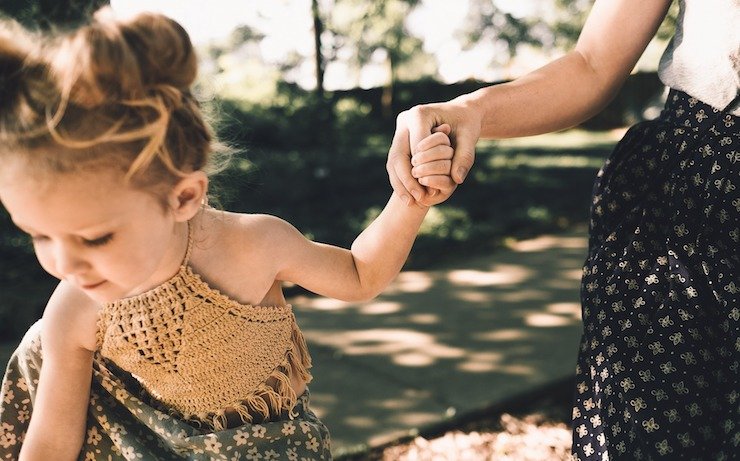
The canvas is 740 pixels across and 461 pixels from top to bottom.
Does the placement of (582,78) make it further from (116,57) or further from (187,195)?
(116,57)

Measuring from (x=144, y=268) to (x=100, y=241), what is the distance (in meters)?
0.10

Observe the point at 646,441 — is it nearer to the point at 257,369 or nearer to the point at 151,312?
the point at 257,369

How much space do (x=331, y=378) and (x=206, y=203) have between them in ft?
7.42

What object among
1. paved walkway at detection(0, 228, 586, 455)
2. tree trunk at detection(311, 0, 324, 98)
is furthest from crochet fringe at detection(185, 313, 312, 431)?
tree trunk at detection(311, 0, 324, 98)

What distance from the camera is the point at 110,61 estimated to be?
48.9 inches

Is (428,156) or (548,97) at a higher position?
(548,97)

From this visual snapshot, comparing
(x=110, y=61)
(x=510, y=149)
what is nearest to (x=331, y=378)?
(x=110, y=61)

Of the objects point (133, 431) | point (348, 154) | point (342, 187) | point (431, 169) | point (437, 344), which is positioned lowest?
point (133, 431)

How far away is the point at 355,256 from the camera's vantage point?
1.76 metres

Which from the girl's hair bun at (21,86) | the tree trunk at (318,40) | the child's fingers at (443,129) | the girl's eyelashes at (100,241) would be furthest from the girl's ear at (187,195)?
the tree trunk at (318,40)

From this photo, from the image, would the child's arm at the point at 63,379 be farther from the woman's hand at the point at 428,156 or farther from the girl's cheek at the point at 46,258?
the woman's hand at the point at 428,156

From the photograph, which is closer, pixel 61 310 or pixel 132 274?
pixel 132 274

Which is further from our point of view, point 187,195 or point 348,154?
point 348,154

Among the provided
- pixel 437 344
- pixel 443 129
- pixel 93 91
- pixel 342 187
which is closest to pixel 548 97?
pixel 443 129
